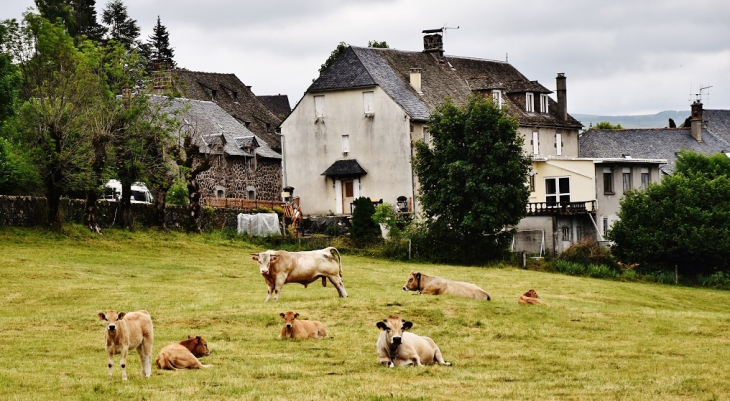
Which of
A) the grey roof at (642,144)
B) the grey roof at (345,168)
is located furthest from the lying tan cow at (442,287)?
the grey roof at (642,144)

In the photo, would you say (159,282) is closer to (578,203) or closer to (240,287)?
(240,287)

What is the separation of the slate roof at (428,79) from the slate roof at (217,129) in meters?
7.71

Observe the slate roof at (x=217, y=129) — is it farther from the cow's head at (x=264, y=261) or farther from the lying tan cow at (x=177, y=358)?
the lying tan cow at (x=177, y=358)

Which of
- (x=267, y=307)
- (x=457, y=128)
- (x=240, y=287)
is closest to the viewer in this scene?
(x=267, y=307)

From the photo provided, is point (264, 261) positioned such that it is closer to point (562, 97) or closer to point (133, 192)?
point (133, 192)

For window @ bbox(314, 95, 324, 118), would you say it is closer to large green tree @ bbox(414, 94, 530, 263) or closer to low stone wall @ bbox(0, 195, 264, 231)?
low stone wall @ bbox(0, 195, 264, 231)

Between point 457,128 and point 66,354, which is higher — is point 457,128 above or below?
above

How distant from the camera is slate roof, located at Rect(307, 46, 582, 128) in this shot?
71.4 m

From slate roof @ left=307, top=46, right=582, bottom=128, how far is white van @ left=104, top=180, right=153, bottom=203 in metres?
12.7

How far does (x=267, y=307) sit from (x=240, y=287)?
8.26 metres

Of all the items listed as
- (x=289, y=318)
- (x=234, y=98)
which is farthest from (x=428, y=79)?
(x=289, y=318)

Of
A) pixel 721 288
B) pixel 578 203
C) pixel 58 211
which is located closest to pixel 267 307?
pixel 58 211

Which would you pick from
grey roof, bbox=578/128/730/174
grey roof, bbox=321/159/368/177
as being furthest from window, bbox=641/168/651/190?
grey roof, bbox=321/159/368/177

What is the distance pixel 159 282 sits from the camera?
39.0 m
